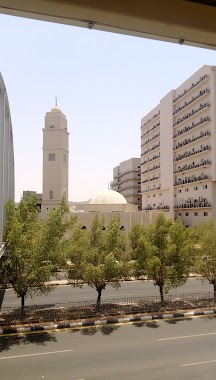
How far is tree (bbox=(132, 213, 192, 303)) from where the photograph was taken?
18.7m

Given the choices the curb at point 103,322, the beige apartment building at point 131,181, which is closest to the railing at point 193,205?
the curb at point 103,322

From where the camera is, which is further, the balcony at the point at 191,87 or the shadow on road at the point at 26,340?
the balcony at the point at 191,87

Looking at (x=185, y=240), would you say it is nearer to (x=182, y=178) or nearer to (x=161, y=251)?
(x=161, y=251)

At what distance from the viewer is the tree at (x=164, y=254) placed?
18.7 meters

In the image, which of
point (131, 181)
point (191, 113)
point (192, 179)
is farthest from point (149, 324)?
point (131, 181)

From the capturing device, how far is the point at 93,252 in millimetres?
17875

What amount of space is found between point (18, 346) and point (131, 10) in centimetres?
1380

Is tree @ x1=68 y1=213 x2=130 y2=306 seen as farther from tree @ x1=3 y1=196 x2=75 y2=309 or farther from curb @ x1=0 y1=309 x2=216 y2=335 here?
curb @ x1=0 y1=309 x2=216 y2=335

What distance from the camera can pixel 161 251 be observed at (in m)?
19.4

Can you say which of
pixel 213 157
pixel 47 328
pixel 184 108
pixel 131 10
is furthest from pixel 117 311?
pixel 184 108

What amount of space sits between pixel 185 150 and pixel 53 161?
20705 millimetres

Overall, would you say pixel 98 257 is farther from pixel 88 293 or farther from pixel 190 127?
pixel 190 127

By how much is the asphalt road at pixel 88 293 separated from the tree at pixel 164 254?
12.9 ft

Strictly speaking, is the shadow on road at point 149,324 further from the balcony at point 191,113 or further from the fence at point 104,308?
the balcony at point 191,113
